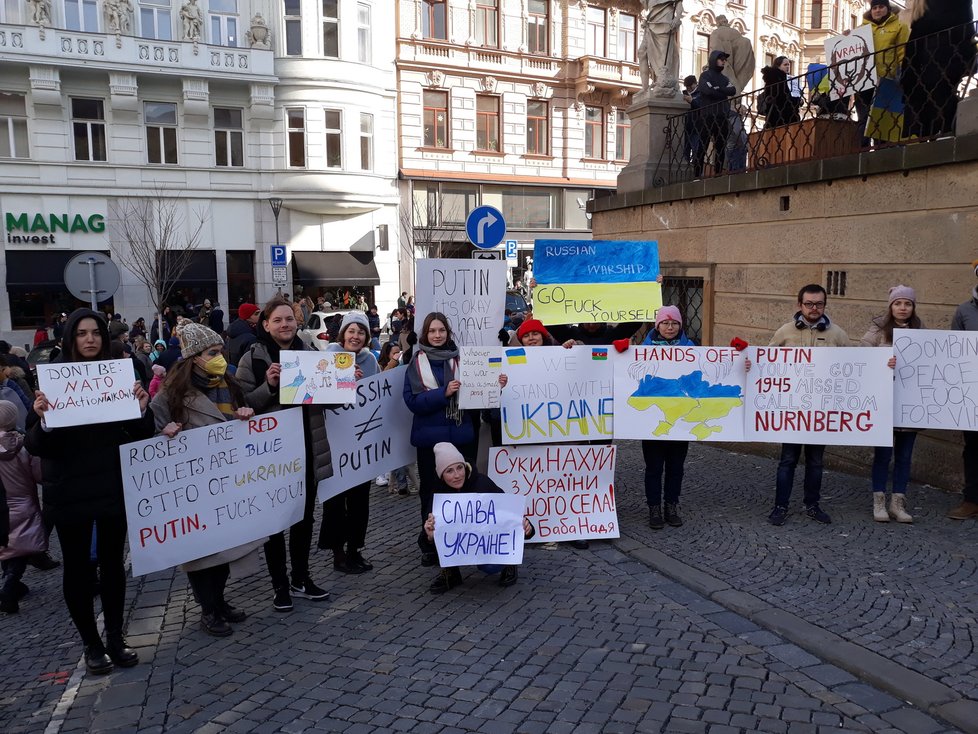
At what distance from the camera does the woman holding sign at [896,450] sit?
21.3ft

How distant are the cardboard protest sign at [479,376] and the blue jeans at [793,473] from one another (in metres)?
2.57

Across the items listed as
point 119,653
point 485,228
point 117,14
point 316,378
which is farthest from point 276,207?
point 119,653

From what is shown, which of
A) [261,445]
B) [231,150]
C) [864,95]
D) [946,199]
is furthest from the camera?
[231,150]

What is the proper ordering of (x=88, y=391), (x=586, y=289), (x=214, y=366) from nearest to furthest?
1. (x=88, y=391)
2. (x=214, y=366)
3. (x=586, y=289)

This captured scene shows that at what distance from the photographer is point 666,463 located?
21.8 feet

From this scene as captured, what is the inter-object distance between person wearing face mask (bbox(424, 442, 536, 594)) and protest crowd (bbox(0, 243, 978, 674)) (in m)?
0.01

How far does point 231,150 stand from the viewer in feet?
94.2

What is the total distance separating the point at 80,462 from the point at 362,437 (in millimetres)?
2054

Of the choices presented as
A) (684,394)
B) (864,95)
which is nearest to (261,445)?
(684,394)

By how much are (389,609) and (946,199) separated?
20.2 ft

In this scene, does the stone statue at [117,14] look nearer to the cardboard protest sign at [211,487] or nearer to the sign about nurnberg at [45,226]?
the sign about nurnberg at [45,226]

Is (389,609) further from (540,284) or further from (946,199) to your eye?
(946,199)

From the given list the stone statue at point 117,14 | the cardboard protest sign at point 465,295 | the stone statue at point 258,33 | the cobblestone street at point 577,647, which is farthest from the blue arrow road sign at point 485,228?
the stone statue at point 117,14

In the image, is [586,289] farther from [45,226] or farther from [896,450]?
[45,226]
